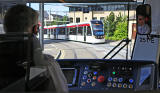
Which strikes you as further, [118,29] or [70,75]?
[118,29]

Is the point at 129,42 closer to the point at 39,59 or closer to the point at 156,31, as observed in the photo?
the point at 156,31

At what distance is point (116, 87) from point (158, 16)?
1121 millimetres

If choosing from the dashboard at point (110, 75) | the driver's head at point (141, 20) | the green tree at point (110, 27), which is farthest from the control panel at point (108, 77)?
the green tree at point (110, 27)

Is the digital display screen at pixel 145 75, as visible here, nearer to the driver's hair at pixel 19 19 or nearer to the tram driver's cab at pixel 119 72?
the tram driver's cab at pixel 119 72

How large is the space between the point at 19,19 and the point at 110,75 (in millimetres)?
2161

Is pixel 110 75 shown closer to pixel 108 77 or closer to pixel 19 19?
pixel 108 77

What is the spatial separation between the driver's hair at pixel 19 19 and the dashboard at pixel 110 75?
196 cm

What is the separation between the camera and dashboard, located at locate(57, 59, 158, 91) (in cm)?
302

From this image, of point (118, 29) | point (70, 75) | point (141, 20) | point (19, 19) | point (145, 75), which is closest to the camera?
point (19, 19)

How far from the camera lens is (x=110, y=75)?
3.15 meters

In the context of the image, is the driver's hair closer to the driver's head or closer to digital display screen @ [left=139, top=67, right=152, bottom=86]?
the driver's head

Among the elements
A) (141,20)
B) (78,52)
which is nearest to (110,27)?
(78,52)

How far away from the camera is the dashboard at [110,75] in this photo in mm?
3016

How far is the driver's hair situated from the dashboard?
6.43 ft
